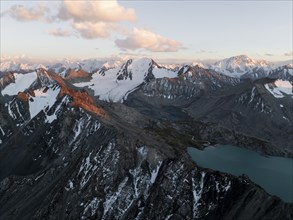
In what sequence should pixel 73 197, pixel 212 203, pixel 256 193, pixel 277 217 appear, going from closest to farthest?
pixel 277 217 → pixel 256 193 → pixel 212 203 → pixel 73 197

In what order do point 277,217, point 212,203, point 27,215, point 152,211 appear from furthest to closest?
point 27,215 < point 152,211 < point 212,203 < point 277,217

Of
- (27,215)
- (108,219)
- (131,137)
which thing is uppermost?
(131,137)

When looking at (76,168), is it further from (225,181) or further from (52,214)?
(225,181)

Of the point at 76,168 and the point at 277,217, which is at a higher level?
the point at 277,217

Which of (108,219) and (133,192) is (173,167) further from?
(108,219)

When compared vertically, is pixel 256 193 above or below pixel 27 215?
above

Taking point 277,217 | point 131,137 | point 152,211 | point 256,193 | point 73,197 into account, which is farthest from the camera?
point 131,137

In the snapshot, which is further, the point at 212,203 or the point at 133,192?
the point at 133,192

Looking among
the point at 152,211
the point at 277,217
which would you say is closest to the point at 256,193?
the point at 277,217

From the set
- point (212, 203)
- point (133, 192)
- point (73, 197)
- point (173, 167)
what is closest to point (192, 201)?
point (212, 203)
